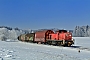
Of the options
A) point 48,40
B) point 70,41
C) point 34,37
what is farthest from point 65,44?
point 34,37

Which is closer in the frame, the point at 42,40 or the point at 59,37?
the point at 59,37

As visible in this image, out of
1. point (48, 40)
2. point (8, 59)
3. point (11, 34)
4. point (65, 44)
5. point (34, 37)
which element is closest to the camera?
point (8, 59)

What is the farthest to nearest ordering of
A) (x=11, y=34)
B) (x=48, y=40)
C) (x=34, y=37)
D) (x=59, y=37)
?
(x=11, y=34) → (x=34, y=37) → (x=48, y=40) → (x=59, y=37)

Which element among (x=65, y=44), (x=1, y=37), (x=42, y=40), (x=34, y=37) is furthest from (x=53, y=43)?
(x=1, y=37)

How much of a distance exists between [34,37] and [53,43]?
638 inches

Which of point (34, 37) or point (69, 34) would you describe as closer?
point (69, 34)

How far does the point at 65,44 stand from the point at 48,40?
8.12 m

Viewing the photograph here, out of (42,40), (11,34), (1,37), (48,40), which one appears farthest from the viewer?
(11,34)

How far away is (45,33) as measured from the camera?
42.6 metres

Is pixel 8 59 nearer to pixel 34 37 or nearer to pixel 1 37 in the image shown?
pixel 34 37

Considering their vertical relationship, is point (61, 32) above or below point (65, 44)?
above

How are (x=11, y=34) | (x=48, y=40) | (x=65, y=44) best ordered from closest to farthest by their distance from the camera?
1. (x=65, y=44)
2. (x=48, y=40)
3. (x=11, y=34)

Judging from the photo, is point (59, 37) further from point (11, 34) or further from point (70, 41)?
point (11, 34)

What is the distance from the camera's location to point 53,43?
36562mm
